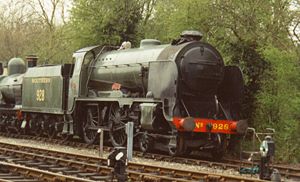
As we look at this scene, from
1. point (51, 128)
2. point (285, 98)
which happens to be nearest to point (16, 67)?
point (51, 128)

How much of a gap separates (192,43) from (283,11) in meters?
3.04

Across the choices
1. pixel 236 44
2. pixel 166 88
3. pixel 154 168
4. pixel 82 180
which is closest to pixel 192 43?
pixel 166 88

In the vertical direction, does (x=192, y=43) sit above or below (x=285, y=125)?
above

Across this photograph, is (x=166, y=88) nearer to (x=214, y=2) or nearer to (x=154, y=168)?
(x=154, y=168)

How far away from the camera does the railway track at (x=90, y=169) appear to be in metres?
10.2

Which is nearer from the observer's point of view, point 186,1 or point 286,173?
point 286,173

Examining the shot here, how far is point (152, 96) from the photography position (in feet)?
47.8

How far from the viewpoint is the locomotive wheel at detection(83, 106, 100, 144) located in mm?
17312

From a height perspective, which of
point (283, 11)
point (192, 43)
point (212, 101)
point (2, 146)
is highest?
point (283, 11)

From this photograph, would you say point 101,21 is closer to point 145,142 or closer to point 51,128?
point 51,128

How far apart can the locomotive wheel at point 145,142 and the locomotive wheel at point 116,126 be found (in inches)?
32.3

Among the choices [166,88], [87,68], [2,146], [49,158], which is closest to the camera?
[49,158]

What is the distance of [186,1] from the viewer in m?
A: 17.4

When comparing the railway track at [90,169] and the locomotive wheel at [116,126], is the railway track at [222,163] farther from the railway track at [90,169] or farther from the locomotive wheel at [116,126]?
the railway track at [90,169]
